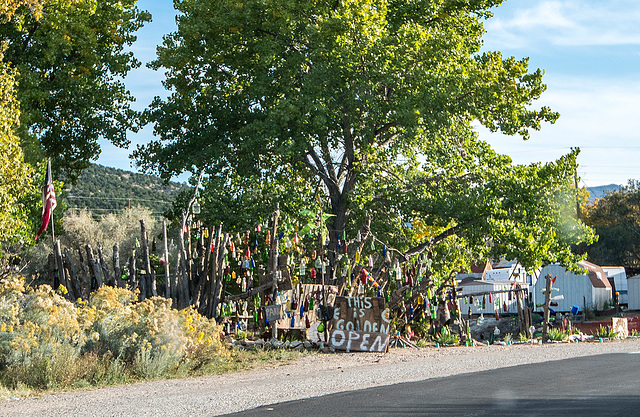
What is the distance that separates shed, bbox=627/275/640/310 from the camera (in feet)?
122

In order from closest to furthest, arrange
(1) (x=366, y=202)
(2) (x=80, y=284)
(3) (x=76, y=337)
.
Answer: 1. (3) (x=76, y=337)
2. (2) (x=80, y=284)
3. (1) (x=366, y=202)

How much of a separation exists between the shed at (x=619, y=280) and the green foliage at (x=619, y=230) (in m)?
17.0

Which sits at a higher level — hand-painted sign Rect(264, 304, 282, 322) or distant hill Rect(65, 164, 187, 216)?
distant hill Rect(65, 164, 187, 216)

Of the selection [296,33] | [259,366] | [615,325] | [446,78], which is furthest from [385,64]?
[615,325]

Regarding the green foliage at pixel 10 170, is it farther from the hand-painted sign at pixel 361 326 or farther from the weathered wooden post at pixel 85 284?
the hand-painted sign at pixel 361 326

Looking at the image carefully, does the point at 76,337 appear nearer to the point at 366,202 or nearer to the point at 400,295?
the point at 400,295

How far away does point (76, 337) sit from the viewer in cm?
1137

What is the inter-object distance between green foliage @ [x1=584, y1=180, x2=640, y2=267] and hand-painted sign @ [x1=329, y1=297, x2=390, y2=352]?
156 ft

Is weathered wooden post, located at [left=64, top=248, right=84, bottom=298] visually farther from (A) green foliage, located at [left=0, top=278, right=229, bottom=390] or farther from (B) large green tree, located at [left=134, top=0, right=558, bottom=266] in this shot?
(B) large green tree, located at [left=134, top=0, right=558, bottom=266]

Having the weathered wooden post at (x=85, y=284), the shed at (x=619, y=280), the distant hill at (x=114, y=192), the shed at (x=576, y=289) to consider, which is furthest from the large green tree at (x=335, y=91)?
the distant hill at (x=114, y=192)

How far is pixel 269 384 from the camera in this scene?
10.9 metres

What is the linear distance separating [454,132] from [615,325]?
27.8 feet

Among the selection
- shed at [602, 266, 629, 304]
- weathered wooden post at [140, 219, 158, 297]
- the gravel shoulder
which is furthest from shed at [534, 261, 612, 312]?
weathered wooden post at [140, 219, 158, 297]

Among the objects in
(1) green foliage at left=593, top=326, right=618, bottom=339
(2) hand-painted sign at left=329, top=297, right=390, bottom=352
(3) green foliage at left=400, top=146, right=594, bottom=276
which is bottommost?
(1) green foliage at left=593, top=326, right=618, bottom=339
